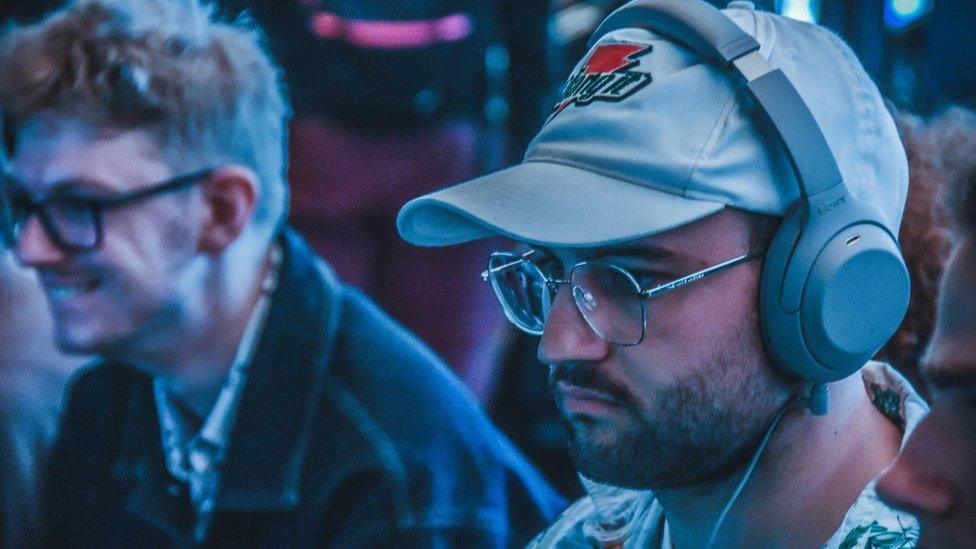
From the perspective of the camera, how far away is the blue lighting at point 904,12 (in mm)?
1374

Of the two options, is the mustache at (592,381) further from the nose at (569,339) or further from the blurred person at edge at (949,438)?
the blurred person at edge at (949,438)

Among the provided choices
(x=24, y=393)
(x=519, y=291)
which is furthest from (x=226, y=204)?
(x=519, y=291)

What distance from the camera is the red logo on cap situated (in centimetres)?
98

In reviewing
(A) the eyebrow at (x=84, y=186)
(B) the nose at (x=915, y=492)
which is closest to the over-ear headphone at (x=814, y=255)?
(B) the nose at (x=915, y=492)

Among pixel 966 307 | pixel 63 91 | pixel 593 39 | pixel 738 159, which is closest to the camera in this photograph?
pixel 738 159

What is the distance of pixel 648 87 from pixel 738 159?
0.42 ft

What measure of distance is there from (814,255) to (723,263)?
9cm

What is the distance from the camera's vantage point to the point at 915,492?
0.95m

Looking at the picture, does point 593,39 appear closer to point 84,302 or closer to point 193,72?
point 193,72

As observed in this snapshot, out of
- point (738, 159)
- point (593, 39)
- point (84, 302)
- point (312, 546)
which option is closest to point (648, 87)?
point (738, 159)

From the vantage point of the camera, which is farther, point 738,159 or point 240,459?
point 240,459

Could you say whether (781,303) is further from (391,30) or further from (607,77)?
(391,30)

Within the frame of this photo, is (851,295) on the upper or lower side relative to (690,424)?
upper

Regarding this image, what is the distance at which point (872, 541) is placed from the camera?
94 centimetres
